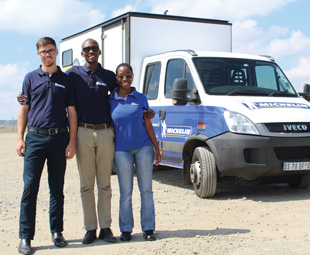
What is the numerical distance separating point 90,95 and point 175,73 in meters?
3.49

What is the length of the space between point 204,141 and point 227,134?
0.47m

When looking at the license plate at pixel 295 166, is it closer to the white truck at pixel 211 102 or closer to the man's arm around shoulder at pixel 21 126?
the white truck at pixel 211 102

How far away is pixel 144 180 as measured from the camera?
4.96 metres

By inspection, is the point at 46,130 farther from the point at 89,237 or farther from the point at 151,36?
the point at 151,36

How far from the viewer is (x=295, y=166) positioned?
6.88 m

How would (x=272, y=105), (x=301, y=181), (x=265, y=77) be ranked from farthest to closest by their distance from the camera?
(x=265, y=77) → (x=301, y=181) → (x=272, y=105)

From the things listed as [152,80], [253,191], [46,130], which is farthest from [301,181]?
[46,130]

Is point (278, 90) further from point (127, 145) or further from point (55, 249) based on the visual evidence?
point (55, 249)

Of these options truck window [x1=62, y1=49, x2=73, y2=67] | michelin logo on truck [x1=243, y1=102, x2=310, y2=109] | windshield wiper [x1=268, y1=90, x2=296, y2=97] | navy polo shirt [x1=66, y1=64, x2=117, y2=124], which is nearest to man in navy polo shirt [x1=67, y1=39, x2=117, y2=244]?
navy polo shirt [x1=66, y1=64, x2=117, y2=124]

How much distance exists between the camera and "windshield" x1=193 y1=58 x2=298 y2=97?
24.6 feet

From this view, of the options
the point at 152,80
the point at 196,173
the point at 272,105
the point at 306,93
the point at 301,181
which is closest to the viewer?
the point at 272,105

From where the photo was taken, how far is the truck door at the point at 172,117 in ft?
24.9

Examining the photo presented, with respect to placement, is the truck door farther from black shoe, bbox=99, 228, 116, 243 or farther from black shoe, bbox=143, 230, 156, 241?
black shoe, bbox=99, 228, 116, 243

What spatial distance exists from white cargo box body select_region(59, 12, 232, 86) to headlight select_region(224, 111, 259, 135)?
8.56ft
